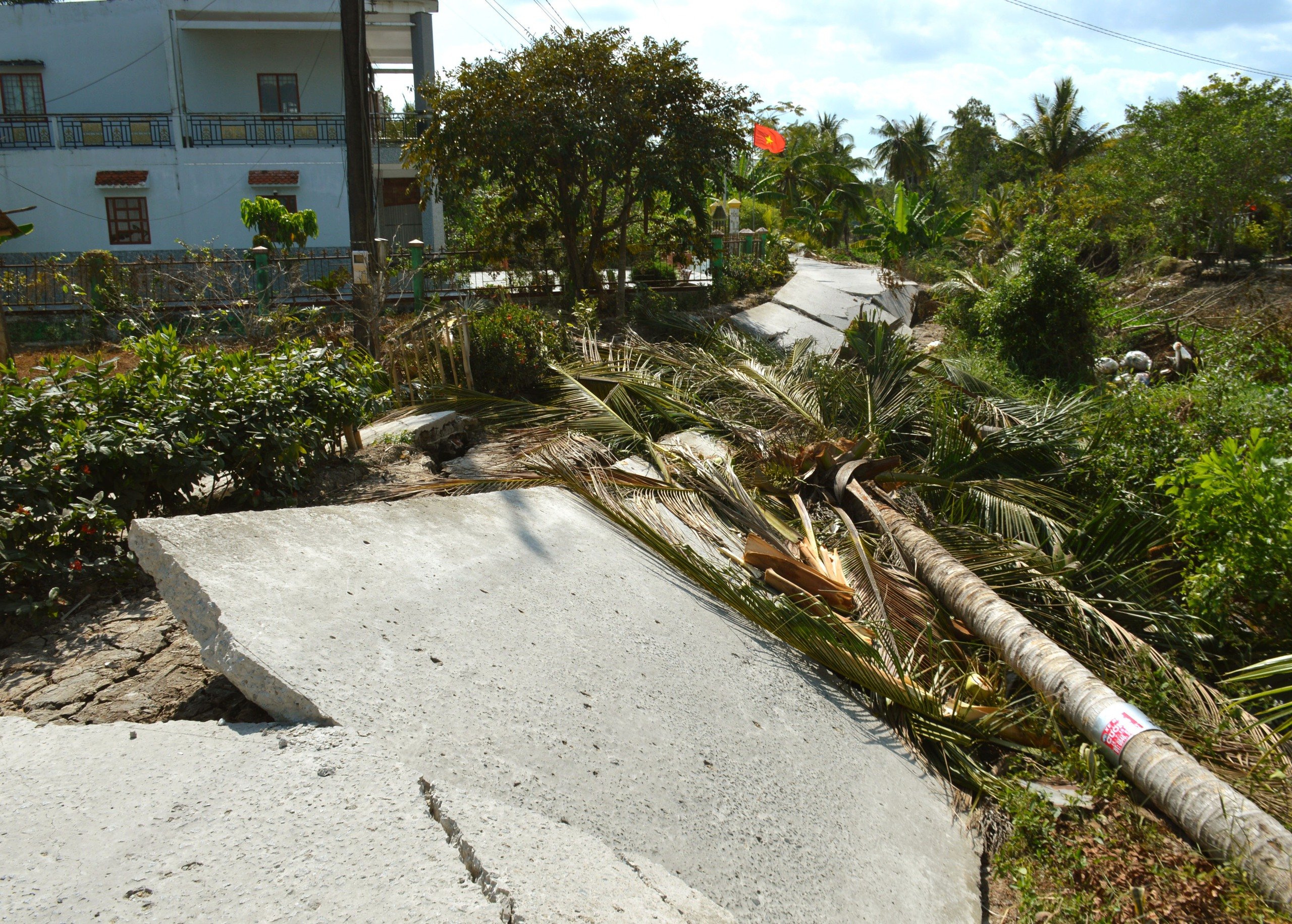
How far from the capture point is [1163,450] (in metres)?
5.59

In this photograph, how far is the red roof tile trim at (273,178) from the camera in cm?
2075

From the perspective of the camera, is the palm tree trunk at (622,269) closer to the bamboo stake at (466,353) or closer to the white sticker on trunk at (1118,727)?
the bamboo stake at (466,353)

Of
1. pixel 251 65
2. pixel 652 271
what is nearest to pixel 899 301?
pixel 652 271

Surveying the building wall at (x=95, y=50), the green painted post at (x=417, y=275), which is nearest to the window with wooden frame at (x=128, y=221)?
the building wall at (x=95, y=50)

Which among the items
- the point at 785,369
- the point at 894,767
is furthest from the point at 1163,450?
the point at 894,767

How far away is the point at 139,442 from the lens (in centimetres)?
349

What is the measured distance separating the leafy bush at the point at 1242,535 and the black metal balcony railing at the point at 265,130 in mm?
21984

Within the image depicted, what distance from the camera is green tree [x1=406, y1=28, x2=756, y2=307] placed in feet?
38.6

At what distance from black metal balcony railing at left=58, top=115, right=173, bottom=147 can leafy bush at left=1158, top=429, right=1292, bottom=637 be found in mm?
23254

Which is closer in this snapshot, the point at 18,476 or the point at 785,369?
the point at 18,476

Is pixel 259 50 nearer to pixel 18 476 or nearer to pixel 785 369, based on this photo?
pixel 785 369

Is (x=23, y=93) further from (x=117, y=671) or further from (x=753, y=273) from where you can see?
(x=117, y=671)

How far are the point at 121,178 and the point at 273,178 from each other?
3.45 metres

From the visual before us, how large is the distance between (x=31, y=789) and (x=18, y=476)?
4.82 feet
